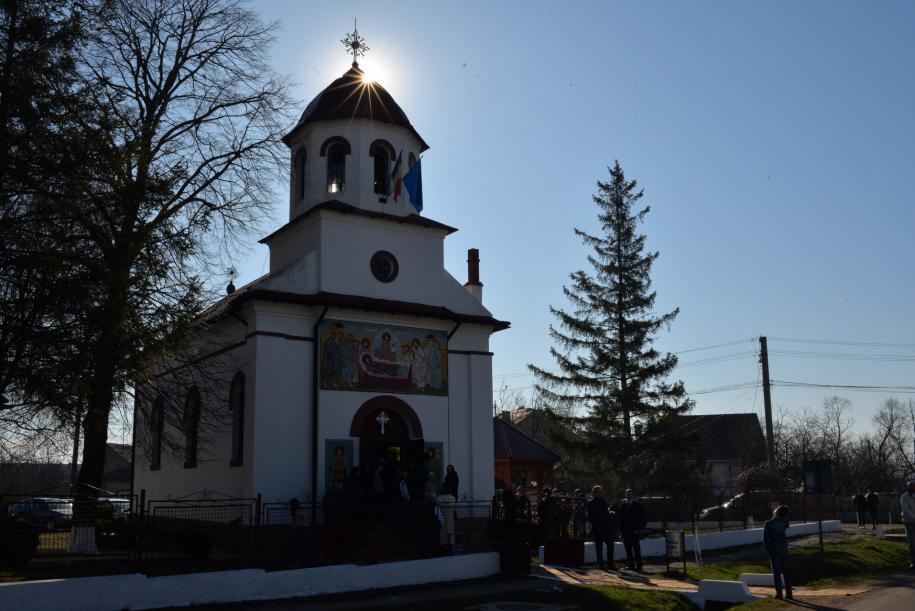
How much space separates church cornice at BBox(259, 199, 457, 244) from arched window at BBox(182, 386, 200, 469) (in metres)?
5.21

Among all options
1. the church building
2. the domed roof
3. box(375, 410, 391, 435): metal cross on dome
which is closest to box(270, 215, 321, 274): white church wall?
the church building

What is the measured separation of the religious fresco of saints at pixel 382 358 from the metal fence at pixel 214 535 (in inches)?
130

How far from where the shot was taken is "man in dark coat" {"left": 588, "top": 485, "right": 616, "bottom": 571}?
18000mm

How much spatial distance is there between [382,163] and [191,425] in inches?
354

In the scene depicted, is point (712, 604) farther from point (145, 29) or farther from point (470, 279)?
point (145, 29)

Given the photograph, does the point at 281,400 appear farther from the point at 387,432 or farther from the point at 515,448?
the point at 515,448

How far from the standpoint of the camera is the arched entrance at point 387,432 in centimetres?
2105

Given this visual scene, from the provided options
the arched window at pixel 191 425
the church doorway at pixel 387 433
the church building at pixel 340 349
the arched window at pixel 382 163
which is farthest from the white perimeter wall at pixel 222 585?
the arched window at pixel 382 163

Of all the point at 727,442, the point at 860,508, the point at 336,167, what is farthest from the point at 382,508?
the point at 727,442

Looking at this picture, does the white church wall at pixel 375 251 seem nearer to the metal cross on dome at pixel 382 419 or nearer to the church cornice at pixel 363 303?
the church cornice at pixel 363 303

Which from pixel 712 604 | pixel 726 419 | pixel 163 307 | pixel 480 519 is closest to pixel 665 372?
pixel 480 519

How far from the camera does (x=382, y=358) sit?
70.7 ft

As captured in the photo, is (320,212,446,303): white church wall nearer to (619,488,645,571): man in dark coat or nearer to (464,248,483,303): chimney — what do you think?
(464,248,483,303): chimney

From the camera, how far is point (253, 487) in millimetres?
19297
